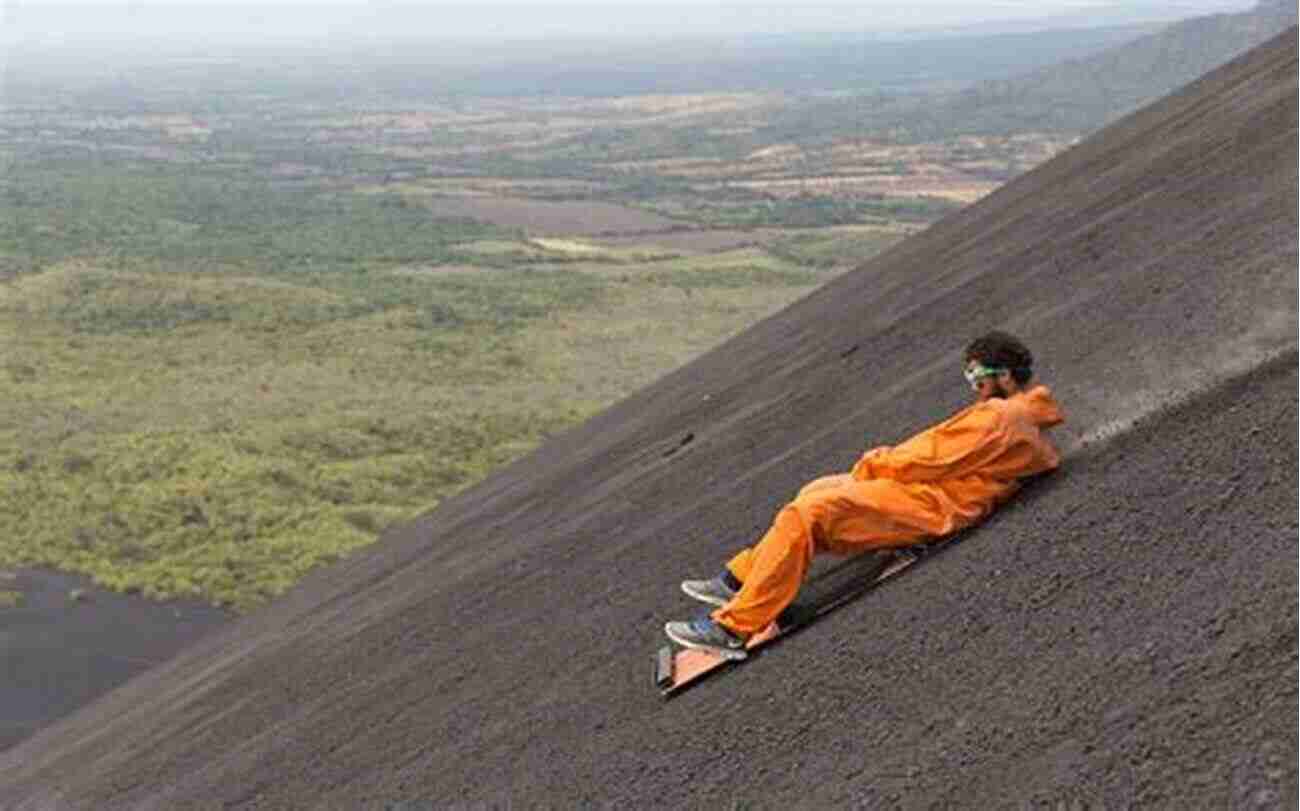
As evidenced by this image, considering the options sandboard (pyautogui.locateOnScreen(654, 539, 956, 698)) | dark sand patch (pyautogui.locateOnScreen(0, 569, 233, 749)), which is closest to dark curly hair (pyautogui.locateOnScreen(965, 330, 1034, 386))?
sandboard (pyautogui.locateOnScreen(654, 539, 956, 698))

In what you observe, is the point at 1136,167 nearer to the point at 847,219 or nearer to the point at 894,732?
the point at 894,732

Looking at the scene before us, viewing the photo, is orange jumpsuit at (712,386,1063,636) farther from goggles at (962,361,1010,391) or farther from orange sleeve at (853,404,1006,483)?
goggles at (962,361,1010,391)

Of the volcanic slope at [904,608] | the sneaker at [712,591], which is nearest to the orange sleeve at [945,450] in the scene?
the volcanic slope at [904,608]

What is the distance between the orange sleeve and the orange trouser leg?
96 millimetres

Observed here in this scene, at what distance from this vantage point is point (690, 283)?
264 feet

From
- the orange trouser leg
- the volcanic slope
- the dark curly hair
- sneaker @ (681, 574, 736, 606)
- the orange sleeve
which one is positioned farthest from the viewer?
sneaker @ (681, 574, 736, 606)

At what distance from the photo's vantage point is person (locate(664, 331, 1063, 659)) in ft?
21.1

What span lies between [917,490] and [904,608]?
0.58 metres

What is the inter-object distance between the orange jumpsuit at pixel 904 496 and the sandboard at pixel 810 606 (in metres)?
0.20

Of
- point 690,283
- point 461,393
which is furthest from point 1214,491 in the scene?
point 690,283

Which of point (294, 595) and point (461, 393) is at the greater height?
Answer: point (294, 595)

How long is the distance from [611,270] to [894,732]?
83031 millimetres

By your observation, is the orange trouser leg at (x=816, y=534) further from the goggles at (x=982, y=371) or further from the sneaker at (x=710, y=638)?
the goggles at (x=982, y=371)

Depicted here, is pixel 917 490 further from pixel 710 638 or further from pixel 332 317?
pixel 332 317
